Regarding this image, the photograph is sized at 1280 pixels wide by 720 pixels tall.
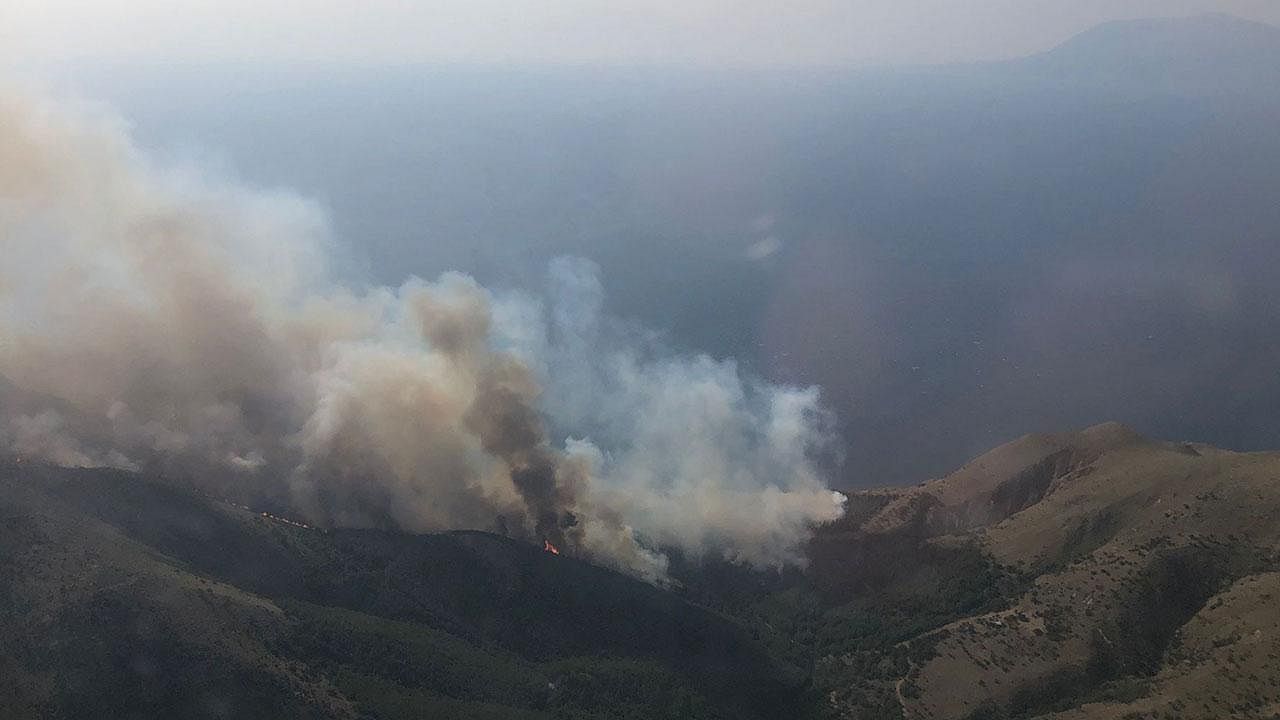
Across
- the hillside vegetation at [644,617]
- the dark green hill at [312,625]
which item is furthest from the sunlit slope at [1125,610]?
the dark green hill at [312,625]

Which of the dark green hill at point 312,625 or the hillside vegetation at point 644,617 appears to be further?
the hillside vegetation at point 644,617

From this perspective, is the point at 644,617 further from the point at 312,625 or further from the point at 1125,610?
the point at 1125,610

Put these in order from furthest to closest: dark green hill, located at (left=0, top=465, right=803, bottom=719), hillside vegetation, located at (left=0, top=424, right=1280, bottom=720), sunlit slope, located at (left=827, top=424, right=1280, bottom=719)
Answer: sunlit slope, located at (left=827, top=424, right=1280, bottom=719), hillside vegetation, located at (left=0, top=424, right=1280, bottom=720), dark green hill, located at (left=0, top=465, right=803, bottom=719)

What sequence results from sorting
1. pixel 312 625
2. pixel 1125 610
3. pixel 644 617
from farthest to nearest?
pixel 644 617 < pixel 1125 610 < pixel 312 625

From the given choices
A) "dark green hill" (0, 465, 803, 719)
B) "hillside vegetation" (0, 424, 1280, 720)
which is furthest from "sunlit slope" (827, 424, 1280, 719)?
"dark green hill" (0, 465, 803, 719)

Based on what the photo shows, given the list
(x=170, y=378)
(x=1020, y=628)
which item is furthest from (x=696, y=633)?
(x=170, y=378)

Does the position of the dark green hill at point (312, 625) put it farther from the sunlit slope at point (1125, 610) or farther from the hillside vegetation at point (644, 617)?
the sunlit slope at point (1125, 610)

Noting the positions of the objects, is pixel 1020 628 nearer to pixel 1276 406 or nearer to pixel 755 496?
pixel 755 496

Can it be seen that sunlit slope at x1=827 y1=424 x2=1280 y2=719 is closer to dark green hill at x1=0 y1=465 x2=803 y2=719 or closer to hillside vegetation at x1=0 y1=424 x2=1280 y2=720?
hillside vegetation at x1=0 y1=424 x2=1280 y2=720

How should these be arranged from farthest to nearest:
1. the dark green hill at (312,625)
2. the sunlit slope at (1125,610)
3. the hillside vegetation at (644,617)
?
1. the sunlit slope at (1125,610)
2. the hillside vegetation at (644,617)
3. the dark green hill at (312,625)

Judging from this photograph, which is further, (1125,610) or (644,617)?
(644,617)

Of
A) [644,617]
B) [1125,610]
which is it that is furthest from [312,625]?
[1125,610]
